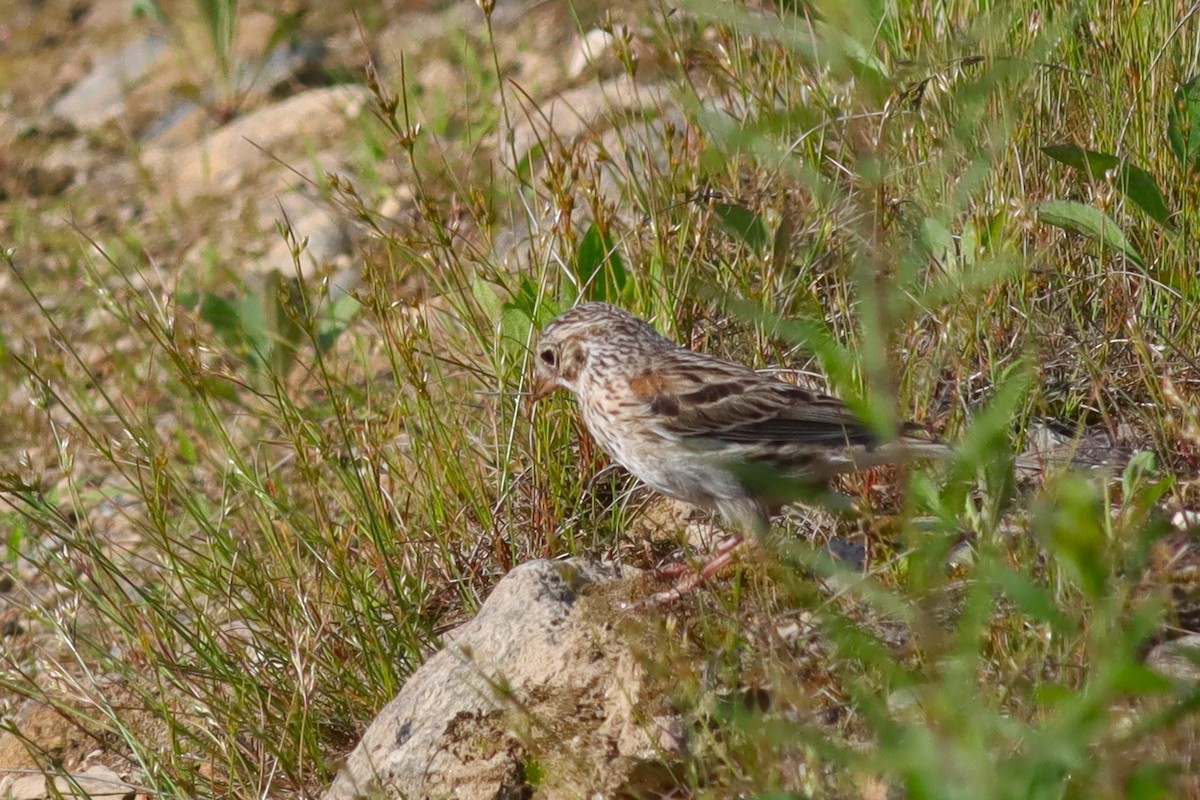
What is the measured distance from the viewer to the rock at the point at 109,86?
35.8 feet

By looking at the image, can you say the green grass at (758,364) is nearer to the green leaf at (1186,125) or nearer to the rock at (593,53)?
the green leaf at (1186,125)

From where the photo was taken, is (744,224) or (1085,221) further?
(744,224)

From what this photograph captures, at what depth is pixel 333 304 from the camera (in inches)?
274

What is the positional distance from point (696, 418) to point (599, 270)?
0.85 m

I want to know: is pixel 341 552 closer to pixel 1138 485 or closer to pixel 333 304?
pixel 1138 485

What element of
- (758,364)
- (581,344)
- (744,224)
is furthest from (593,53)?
(581,344)

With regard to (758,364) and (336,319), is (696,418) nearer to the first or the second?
(758,364)

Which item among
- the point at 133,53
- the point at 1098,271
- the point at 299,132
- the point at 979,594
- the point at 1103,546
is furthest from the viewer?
the point at 133,53

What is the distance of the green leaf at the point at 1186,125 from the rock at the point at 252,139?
19.2 ft

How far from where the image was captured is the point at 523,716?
349 centimetres

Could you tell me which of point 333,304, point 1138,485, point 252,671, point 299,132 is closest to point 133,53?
point 299,132

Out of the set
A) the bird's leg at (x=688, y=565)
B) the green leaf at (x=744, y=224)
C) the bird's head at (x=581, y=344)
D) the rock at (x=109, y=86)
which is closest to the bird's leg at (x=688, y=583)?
the bird's leg at (x=688, y=565)

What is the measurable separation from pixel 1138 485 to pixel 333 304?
4.23 metres

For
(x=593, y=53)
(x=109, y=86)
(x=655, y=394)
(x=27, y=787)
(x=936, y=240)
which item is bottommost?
(x=27, y=787)
